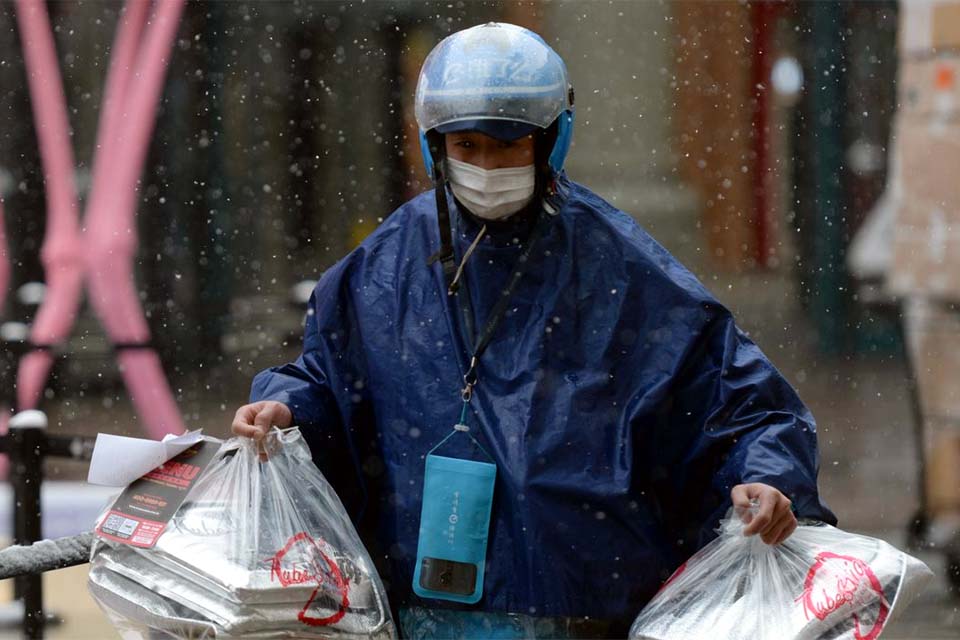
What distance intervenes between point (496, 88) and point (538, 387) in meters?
0.50

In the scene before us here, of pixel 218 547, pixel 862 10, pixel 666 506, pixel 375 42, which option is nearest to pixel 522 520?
pixel 666 506

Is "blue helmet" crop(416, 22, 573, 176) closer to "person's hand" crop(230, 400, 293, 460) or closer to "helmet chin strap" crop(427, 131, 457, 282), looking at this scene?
"helmet chin strap" crop(427, 131, 457, 282)

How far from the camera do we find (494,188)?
2.45 metres

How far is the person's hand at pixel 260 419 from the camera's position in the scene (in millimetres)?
2412

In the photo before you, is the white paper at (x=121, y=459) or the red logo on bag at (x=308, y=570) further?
the white paper at (x=121, y=459)

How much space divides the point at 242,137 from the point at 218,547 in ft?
16.7

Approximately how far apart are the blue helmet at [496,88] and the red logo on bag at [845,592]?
0.81 meters

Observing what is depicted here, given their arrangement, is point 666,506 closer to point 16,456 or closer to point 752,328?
point 16,456

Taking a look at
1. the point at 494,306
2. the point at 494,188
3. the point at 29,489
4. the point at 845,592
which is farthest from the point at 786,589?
the point at 29,489

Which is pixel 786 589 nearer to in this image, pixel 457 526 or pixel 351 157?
pixel 457 526

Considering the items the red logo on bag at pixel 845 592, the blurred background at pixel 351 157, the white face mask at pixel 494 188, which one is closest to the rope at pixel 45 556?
the white face mask at pixel 494 188

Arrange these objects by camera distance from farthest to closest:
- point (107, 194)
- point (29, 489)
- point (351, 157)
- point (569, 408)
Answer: point (351, 157)
point (107, 194)
point (29, 489)
point (569, 408)

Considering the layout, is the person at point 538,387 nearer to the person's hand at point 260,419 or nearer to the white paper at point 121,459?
Result: the person's hand at point 260,419

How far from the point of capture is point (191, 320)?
738 centimetres
